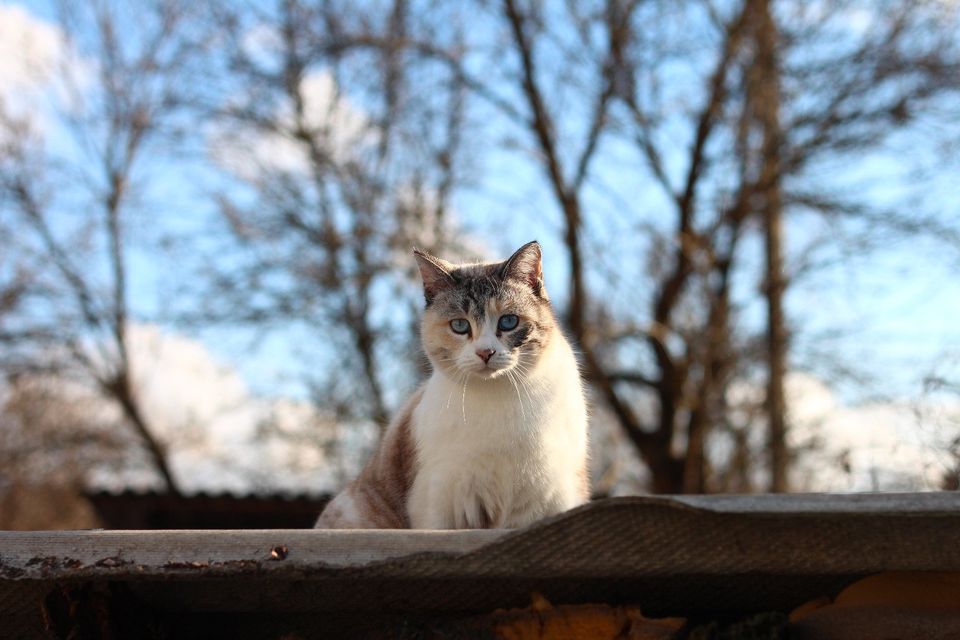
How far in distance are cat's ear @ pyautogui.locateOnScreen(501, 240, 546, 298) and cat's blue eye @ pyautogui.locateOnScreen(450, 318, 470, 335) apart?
267 millimetres

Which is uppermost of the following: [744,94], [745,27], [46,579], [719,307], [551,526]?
[745,27]

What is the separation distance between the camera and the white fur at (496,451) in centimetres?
329

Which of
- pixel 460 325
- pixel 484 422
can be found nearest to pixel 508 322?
pixel 460 325

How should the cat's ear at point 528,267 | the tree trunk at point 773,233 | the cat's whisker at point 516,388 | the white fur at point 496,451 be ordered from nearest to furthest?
the white fur at point 496,451 < the cat's whisker at point 516,388 < the cat's ear at point 528,267 < the tree trunk at point 773,233

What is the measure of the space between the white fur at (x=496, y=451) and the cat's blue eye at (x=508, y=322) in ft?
0.35

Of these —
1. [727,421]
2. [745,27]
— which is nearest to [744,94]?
[745,27]

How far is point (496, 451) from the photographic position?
3.30 m

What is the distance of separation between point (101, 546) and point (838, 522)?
59.7 inches

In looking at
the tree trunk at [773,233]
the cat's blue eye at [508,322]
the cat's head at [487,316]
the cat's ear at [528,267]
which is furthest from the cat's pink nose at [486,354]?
the tree trunk at [773,233]

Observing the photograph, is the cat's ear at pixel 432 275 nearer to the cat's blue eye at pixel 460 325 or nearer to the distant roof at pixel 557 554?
the cat's blue eye at pixel 460 325

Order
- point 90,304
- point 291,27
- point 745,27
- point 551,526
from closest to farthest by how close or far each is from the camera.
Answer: point 551,526
point 745,27
point 291,27
point 90,304

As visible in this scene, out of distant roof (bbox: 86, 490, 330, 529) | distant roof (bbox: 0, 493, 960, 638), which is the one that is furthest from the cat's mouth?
distant roof (bbox: 86, 490, 330, 529)

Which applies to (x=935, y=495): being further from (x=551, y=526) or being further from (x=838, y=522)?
(x=551, y=526)

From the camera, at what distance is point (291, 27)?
13570mm
